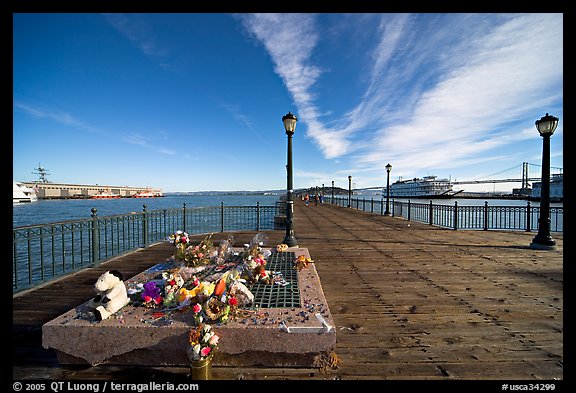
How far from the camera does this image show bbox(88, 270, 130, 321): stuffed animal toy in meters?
2.32

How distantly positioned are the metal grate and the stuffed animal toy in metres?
1.53

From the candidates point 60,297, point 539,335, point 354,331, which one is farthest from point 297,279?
point 60,297

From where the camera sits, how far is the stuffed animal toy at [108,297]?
2324mm

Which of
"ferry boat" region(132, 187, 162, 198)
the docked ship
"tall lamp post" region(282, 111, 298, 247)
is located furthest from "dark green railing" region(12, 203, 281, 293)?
"ferry boat" region(132, 187, 162, 198)

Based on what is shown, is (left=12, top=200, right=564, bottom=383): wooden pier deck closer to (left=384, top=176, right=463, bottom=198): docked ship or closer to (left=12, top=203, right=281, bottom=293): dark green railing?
(left=12, top=203, right=281, bottom=293): dark green railing

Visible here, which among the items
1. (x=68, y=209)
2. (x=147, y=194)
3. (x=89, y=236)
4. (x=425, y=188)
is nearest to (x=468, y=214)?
(x=89, y=236)

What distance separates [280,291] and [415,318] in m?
2.00

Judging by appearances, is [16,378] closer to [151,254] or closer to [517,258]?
[151,254]

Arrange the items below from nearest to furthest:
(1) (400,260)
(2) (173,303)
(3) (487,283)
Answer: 1. (2) (173,303)
2. (3) (487,283)
3. (1) (400,260)

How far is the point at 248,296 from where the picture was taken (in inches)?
105

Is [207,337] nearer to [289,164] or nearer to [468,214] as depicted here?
[289,164]

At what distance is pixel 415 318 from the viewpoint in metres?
3.14
